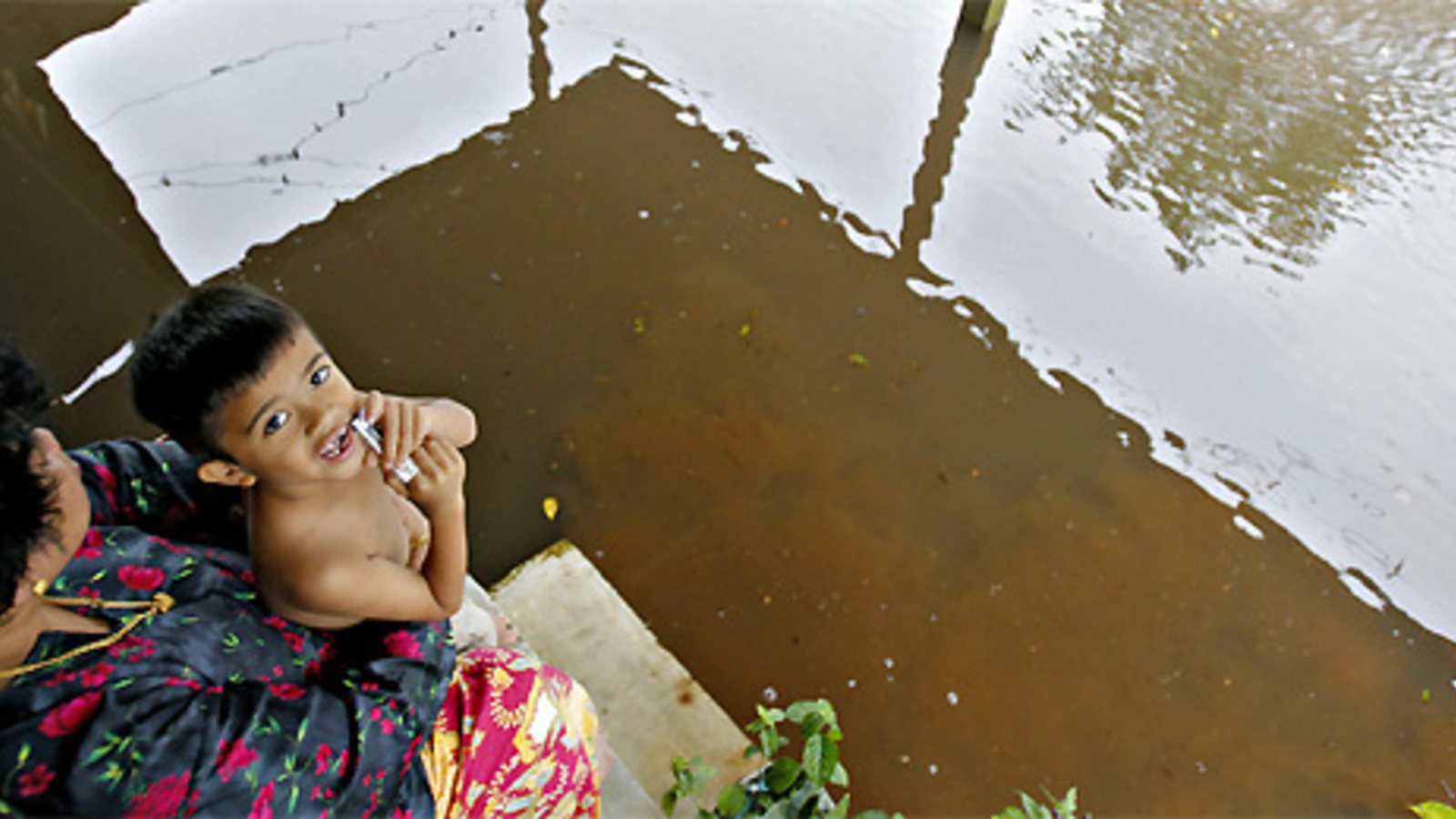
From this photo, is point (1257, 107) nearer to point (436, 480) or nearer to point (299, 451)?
point (436, 480)

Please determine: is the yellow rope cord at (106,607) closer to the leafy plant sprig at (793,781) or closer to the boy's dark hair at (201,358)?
the boy's dark hair at (201,358)

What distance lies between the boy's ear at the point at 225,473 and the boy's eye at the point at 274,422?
8 centimetres

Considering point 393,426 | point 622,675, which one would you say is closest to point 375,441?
point 393,426

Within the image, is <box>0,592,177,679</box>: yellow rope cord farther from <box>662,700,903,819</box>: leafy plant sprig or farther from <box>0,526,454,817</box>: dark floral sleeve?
<box>662,700,903,819</box>: leafy plant sprig

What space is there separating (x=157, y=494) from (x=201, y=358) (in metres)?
0.31

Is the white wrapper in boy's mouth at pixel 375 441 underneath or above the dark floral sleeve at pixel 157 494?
above

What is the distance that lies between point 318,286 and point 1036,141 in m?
2.30

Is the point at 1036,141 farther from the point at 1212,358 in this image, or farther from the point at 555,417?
the point at 555,417

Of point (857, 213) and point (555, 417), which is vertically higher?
point (857, 213)

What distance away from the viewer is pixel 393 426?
4.39 ft

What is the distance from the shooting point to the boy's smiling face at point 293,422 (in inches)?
48.0

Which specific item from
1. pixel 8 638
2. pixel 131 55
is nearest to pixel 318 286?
pixel 131 55

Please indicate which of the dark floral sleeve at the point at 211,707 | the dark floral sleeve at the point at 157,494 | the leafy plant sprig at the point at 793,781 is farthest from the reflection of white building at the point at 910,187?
the dark floral sleeve at the point at 211,707

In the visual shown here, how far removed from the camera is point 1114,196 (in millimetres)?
3270
